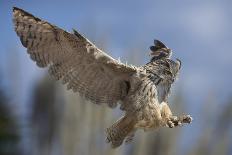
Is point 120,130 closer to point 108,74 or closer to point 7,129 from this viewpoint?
point 108,74

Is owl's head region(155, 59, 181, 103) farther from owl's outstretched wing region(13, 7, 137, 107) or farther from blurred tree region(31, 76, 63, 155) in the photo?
blurred tree region(31, 76, 63, 155)

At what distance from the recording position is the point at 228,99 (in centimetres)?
2253

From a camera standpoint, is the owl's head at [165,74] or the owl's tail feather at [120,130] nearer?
the owl's tail feather at [120,130]

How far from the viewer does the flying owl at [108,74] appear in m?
5.39

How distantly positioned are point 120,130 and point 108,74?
1.47 ft

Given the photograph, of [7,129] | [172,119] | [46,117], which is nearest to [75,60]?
[172,119]

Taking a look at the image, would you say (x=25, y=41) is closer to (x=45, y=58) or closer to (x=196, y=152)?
(x=45, y=58)

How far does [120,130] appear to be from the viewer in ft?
18.1

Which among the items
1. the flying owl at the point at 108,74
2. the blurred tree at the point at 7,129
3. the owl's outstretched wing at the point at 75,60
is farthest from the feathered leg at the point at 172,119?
the blurred tree at the point at 7,129

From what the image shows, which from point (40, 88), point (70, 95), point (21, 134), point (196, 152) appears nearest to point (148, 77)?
point (70, 95)

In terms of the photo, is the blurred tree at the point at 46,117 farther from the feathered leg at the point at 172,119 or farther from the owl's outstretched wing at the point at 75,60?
the feathered leg at the point at 172,119

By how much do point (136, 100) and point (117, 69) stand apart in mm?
271

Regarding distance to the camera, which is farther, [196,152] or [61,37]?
[196,152]

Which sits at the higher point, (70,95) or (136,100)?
(70,95)
